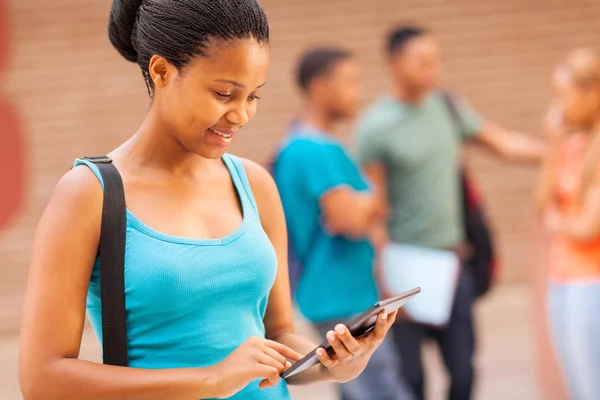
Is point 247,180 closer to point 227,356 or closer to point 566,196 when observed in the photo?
point 227,356

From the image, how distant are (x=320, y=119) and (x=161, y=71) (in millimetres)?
2755

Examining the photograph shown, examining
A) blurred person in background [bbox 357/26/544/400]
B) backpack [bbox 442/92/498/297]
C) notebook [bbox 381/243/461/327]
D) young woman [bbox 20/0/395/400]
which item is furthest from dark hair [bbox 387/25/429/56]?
young woman [bbox 20/0/395/400]

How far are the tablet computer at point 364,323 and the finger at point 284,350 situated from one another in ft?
0.13

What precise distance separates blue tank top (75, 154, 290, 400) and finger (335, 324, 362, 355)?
228 millimetres

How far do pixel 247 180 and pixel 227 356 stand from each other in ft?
1.42

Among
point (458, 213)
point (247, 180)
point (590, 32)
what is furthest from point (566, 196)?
point (590, 32)

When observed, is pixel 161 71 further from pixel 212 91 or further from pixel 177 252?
pixel 177 252

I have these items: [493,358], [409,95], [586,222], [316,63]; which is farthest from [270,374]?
[493,358]

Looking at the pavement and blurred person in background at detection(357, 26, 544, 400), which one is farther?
the pavement

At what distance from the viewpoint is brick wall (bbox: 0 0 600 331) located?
24.7 ft

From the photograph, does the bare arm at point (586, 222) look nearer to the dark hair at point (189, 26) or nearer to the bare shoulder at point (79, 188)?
the dark hair at point (189, 26)

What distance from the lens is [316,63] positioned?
15.3 ft

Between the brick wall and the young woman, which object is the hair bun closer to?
the young woman

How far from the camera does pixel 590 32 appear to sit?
8.16 meters
